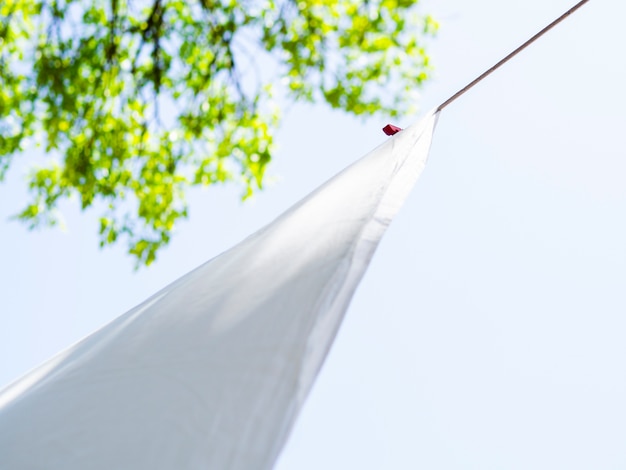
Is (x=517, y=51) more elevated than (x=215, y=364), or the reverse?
(x=517, y=51)

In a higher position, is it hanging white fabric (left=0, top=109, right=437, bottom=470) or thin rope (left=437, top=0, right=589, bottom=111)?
thin rope (left=437, top=0, right=589, bottom=111)

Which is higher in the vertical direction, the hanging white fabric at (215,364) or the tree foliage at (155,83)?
the tree foliage at (155,83)

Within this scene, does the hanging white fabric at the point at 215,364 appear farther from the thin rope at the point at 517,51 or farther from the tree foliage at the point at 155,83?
the tree foliage at the point at 155,83

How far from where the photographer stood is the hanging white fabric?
0.58 m

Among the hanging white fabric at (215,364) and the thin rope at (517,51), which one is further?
the thin rope at (517,51)

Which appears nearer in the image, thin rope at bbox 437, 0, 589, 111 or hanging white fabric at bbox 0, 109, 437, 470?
hanging white fabric at bbox 0, 109, 437, 470

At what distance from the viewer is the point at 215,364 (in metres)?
0.65

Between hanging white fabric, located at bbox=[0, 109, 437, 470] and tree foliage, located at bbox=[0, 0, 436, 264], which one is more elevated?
tree foliage, located at bbox=[0, 0, 436, 264]

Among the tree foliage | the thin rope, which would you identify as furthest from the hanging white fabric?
the tree foliage

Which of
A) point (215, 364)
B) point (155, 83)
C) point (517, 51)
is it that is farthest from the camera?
point (155, 83)

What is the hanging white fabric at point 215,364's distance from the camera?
58 centimetres

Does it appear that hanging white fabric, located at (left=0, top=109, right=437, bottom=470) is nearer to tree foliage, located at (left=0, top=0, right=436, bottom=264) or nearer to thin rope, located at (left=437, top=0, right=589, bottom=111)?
thin rope, located at (left=437, top=0, right=589, bottom=111)

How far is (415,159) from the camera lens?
1.10m

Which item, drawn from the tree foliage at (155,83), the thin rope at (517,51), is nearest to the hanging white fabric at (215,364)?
the thin rope at (517,51)
